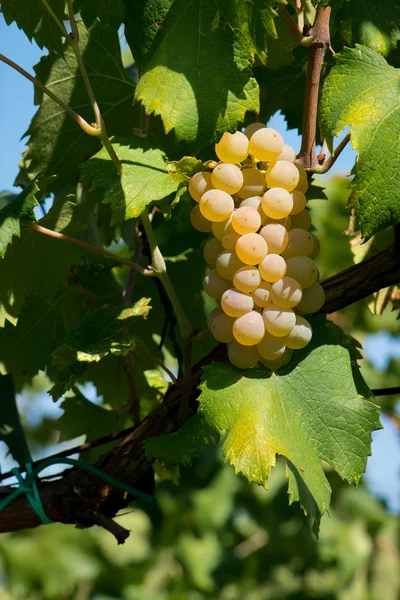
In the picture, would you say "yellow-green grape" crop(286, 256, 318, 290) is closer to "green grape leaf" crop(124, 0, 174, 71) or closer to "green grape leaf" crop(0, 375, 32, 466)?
"green grape leaf" crop(124, 0, 174, 71)

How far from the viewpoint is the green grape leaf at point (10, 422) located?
1287 mm

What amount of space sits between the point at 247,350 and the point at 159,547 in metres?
2.46

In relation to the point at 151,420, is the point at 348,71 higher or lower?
higher

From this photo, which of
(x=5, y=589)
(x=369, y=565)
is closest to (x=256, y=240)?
(x=5, y=589)

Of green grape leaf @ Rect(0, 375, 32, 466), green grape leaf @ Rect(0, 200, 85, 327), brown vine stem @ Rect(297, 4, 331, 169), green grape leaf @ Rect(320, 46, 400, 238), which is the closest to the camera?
green grape leaf @ Rect(320, 46, 400, 238)

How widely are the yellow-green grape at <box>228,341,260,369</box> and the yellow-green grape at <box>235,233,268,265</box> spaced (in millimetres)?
90

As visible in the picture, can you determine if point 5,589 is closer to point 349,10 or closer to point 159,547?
point 159,547

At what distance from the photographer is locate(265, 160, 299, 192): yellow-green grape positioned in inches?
31.1

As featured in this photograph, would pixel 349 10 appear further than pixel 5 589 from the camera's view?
No

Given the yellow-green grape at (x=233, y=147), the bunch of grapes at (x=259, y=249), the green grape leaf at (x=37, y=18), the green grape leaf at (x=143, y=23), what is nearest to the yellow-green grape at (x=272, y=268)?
the bunch of grapes at (x=259, y=249)

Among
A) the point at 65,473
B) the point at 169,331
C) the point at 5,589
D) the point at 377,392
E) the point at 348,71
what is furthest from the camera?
the point at 5,589

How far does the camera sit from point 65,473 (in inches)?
43.3

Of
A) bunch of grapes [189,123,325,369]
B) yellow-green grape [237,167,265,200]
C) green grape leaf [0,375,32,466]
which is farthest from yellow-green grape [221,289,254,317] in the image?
green grape leaf [0,375,32,466]

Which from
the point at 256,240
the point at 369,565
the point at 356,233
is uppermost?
the point at 256,240
